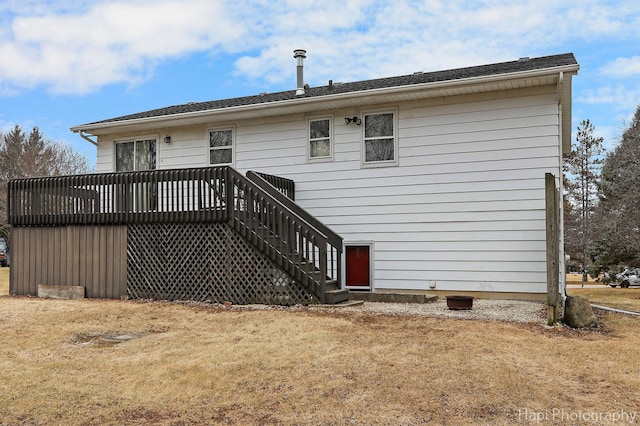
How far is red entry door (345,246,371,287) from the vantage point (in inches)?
428

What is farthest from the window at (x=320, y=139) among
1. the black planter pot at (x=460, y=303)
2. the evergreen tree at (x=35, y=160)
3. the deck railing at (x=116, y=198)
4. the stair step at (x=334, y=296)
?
the evergreen tree at (x=35, y=160)

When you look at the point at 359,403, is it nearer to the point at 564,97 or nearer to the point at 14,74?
the point at 564,97

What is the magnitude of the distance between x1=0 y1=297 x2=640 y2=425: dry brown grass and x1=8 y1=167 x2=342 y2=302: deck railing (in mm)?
1794

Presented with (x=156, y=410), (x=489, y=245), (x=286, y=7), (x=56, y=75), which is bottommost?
(x=156, y=410)

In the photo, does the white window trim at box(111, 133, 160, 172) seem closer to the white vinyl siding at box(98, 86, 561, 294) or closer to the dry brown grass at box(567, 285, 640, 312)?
the white vinyl siding at box(98, 86, 561, 294)

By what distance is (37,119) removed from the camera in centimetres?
4334

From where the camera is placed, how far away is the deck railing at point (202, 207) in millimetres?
8945

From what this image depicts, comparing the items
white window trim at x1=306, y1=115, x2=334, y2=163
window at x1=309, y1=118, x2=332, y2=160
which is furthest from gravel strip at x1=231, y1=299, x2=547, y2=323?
window at x1=309, y1=118, x2=332, y2=160

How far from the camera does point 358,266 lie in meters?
10.9

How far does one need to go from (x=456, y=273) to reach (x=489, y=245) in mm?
822

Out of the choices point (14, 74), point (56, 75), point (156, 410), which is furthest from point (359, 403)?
point (14, 74)

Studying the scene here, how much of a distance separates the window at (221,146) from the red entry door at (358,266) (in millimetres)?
3639

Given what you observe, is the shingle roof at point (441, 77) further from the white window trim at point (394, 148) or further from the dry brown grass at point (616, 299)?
the dry brown grass at point (616, 299)

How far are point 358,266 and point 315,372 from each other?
6184 millimetres
